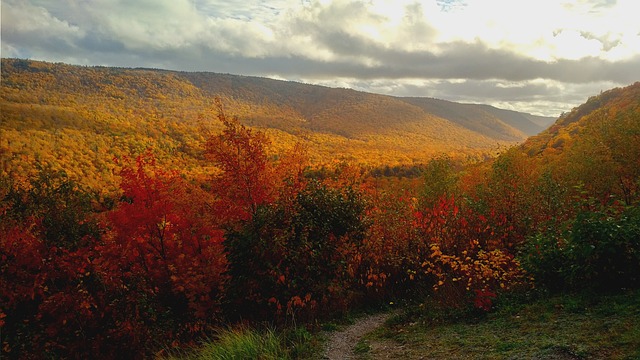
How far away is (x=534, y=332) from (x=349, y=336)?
480cm

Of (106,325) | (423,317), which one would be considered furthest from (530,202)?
(106,325)

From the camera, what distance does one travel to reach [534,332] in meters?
8.38

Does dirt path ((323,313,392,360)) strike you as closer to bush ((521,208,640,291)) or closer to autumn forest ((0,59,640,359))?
autumn forest ((0,59,640,359))

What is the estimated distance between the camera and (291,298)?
42.1 ft

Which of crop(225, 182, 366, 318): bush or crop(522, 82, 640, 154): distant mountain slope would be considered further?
crop(522, 82, 640, 154): distant mountain slope

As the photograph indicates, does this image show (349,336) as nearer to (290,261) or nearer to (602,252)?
(290,261)

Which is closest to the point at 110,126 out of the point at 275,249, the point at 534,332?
the point at 275,249

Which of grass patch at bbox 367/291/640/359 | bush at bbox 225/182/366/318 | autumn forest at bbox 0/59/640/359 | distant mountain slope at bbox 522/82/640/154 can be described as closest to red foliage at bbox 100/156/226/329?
autumn forest at bbox 0/59/640/359

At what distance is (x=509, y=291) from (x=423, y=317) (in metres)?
2.43

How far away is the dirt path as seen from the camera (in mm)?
9720

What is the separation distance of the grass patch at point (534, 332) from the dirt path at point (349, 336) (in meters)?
0.60

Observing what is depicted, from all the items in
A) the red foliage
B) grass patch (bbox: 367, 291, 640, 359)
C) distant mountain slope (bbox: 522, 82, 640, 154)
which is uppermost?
distant mountain slope (bbox: 522, 82, 640, 154)

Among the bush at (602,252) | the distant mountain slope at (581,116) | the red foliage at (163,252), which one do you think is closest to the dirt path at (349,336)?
the bush at (602,252)

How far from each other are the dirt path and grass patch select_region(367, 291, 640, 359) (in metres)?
0.60
